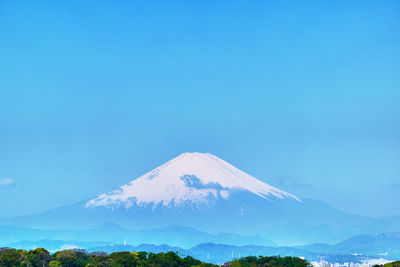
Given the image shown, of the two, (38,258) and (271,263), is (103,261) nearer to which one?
(38,258)

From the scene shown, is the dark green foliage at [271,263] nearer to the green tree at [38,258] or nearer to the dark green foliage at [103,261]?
the dark green foliage at [103,261]

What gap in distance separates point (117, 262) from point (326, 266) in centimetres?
14035

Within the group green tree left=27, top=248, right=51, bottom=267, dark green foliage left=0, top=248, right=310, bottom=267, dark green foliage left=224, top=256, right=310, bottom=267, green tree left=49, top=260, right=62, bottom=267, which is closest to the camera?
green tree left=49, top=260, right=62, bottom=267

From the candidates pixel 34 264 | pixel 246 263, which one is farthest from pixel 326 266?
pixel 34 264

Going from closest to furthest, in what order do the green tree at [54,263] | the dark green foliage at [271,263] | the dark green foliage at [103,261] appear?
the green tree at [54,263] → the dark green foliage at [103,261] → the dark green foliage at [271,263]

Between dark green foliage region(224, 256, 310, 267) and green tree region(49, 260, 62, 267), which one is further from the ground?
dark green foliage region(224, 256, 310, 267)

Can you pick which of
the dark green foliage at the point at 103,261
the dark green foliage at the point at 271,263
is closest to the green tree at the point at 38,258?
the dark green foliage at the point at 103,261

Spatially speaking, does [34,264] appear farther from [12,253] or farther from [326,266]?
[326,266]

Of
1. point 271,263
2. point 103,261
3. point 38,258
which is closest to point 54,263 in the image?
point 38,258

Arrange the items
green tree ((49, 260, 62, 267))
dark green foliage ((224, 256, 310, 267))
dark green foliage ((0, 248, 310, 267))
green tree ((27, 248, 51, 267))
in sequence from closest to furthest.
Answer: green tree ((49, 260, 62, 267))
dark green foliage ((0, 248, 310, 267))
green tree ((27, 248, 51, 267))
dark green foliage ((224, 256, 310, 267))

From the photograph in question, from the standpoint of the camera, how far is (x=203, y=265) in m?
69.4

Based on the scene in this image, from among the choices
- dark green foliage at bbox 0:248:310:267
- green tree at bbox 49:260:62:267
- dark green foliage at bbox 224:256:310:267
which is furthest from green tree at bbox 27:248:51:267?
dark green foliage at bbox 224:256:310:267

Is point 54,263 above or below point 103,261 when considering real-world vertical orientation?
below

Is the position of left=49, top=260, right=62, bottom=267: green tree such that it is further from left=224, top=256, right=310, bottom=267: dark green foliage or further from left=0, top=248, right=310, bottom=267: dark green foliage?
left=224, top=256, right=310, bottom=267: dark green foliage
